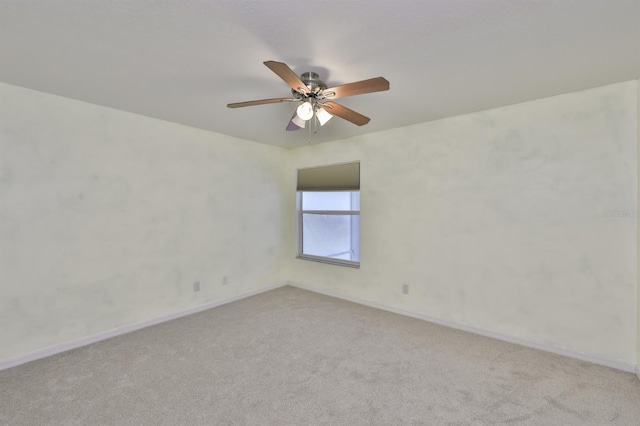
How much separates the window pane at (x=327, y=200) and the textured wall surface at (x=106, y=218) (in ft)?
3.58

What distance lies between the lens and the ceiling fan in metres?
1.71

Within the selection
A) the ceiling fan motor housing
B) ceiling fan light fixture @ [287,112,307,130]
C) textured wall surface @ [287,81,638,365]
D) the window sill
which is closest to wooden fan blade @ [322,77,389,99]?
the ceiling fan motor housing

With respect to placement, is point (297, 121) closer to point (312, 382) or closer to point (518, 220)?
point (312, 382)

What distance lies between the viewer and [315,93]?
207cm

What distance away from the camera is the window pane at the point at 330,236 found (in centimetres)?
457

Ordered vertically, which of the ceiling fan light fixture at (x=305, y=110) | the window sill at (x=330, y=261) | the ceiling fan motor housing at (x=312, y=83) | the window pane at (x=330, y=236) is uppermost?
the ceiling fan motor housing at (x=312, y=83)

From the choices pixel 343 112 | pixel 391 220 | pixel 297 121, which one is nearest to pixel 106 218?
pixel 297 121

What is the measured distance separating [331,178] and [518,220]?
2.48 m

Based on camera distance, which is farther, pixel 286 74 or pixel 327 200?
pixel 327 200

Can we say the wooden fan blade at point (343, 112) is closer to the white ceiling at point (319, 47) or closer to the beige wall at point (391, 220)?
the white ceiling at point (319, 47)

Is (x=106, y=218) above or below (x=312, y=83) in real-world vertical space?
below

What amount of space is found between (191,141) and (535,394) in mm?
4195

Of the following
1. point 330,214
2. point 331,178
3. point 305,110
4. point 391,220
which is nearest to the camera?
point 305,110

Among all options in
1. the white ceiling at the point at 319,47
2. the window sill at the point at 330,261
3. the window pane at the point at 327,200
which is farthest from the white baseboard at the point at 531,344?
the white ceiling at the point at 319,47
